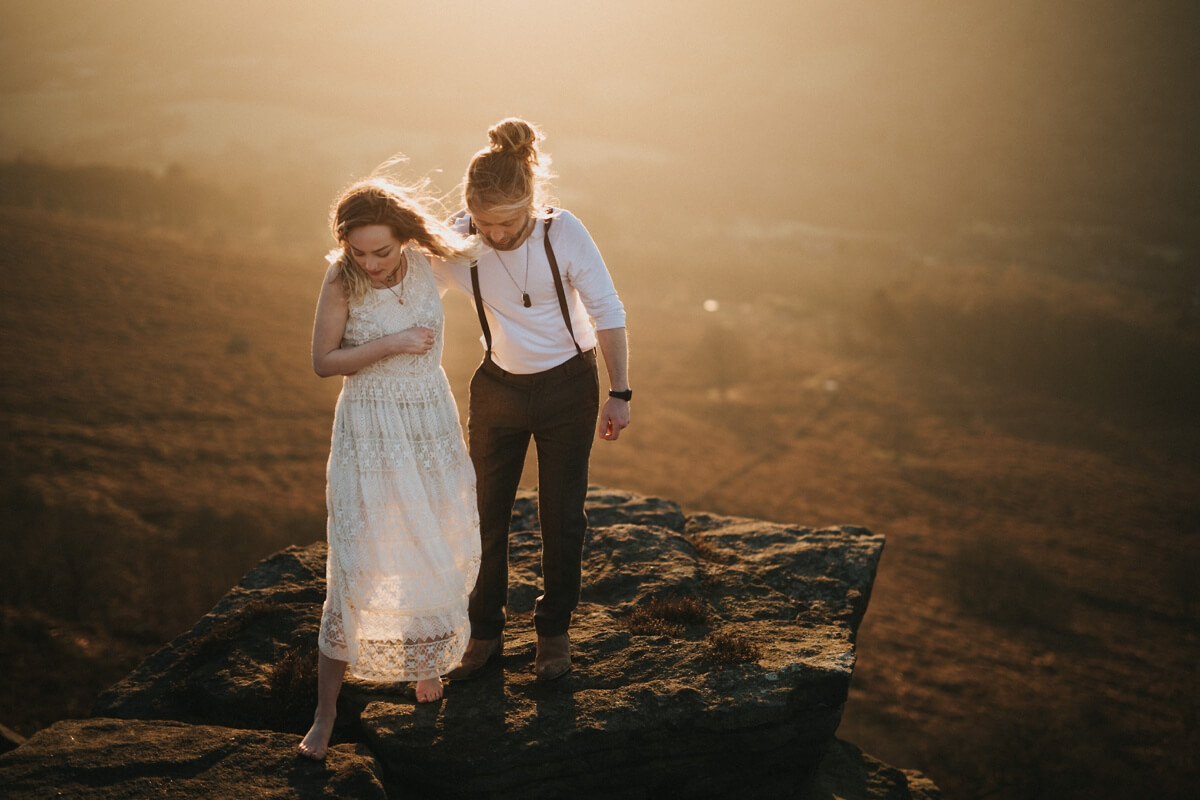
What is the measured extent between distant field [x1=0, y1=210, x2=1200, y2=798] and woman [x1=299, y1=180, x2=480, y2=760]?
8.73 metres

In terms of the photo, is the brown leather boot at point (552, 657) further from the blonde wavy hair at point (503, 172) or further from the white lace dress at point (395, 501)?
the blonde wavy hair at point (503, 172)

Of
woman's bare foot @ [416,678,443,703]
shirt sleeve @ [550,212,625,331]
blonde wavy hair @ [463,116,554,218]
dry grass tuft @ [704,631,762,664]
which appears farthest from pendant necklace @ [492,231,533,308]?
dry grass tuft @ [704,631,762,664]

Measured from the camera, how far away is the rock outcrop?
11.0ft

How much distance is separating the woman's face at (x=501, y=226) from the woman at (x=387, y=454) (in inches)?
4.2

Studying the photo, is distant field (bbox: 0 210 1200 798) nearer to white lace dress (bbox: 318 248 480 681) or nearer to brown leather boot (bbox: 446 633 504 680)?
brown leather boot (bbox: 446 633 504 680)

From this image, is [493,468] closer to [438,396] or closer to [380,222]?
[438,396]

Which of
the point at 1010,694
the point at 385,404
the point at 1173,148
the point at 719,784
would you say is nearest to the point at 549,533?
the point at 385,404

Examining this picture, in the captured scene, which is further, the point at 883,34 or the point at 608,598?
the point at 883,34

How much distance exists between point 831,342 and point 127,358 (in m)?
28.9

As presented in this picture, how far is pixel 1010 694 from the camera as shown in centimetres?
1327

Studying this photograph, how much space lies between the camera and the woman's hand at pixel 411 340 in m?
2.95

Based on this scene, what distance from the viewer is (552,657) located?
3707mm

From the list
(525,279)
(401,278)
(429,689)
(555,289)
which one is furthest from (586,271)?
(429,689)

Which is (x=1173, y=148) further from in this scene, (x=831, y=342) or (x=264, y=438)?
(x=264, y=438)
